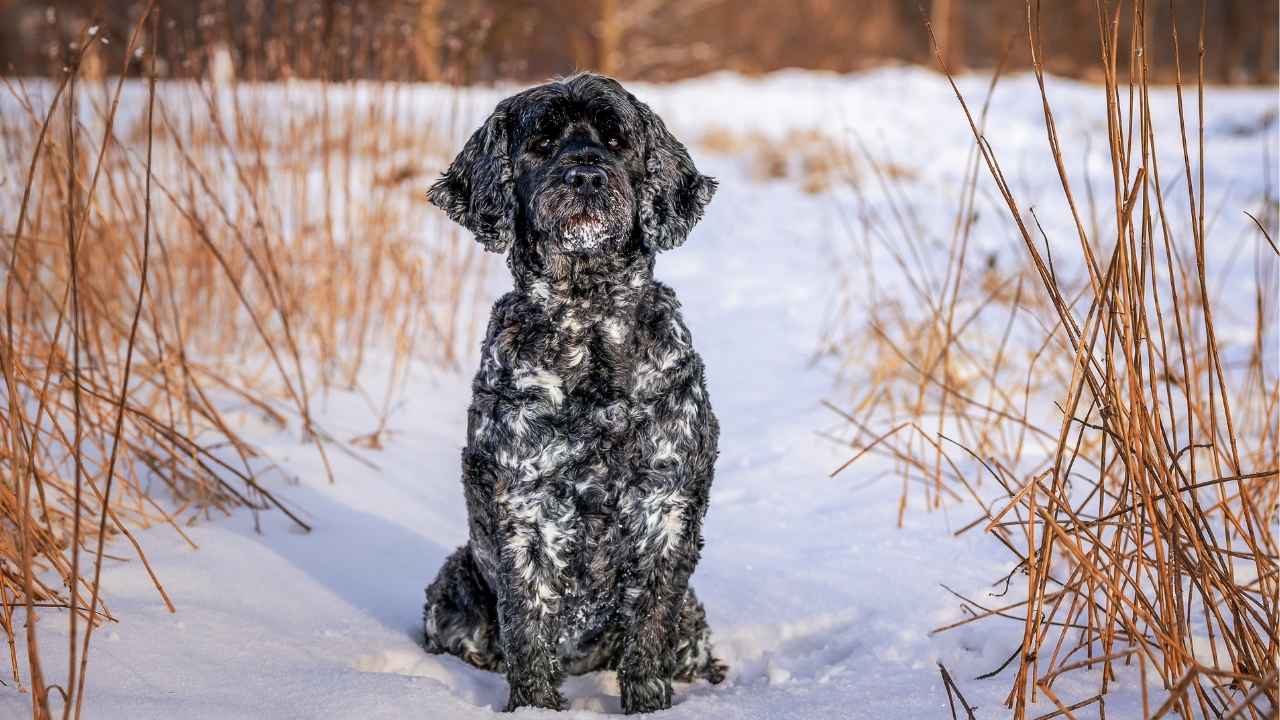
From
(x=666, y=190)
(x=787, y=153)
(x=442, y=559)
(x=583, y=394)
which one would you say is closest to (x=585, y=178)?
(x=666, y=190)

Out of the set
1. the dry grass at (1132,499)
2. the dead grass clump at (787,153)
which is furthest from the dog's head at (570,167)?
the dead grass clump at (787,153)

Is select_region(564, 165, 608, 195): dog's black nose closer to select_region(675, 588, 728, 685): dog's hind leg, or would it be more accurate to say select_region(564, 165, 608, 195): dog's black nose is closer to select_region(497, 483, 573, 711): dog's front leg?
select_region(497, 483, 573, 711): dog's front leg

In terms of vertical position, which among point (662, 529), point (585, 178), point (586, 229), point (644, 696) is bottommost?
point (644, 696)

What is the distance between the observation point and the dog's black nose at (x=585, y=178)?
2451 millimetres

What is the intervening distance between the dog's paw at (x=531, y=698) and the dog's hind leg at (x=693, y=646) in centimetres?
41

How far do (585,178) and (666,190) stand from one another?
0.36 m

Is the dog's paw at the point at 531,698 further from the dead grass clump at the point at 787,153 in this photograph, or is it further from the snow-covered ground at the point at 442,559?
the dead grass clump at the point at 787,153

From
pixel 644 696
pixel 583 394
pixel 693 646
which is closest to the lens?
pixel 583 394

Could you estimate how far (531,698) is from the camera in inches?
103

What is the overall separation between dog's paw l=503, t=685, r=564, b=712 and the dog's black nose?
1300mm

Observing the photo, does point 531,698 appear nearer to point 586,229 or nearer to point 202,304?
point 586,229

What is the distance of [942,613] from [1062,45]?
72.9 feet

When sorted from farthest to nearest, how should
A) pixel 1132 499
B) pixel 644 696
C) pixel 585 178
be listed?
pixel 644 696 < pixel 585 178 < pixel 1132 499

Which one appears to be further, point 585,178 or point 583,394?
point 583,394
